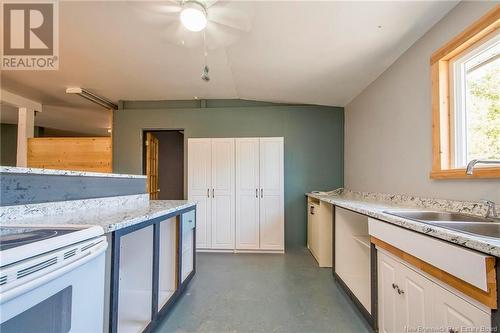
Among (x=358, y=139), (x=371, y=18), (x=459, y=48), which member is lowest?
(x=358, y=139)

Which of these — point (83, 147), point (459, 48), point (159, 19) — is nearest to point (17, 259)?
point (159, 19)

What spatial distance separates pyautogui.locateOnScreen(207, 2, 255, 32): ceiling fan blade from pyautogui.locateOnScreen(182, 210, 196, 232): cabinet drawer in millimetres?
1907

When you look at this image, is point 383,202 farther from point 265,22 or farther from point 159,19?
point 159,19

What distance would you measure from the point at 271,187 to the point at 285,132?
1.14 metres

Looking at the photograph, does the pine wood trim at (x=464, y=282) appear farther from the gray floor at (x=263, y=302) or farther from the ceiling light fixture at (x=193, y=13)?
the ceiling light fixture at (x=193, y=13)

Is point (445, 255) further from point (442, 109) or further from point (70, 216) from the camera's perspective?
point (70, 216)

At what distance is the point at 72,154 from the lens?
14.5 ft

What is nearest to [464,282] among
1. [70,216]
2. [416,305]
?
[416,305]

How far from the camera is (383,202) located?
8.81 feet

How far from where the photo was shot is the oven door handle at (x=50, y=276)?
0.66 metres

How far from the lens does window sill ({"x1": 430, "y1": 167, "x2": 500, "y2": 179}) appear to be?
4.75 feet

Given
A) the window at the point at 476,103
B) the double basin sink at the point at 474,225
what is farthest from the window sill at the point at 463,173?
the double basin sink at the point at 474,225

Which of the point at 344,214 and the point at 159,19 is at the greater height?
the point at 159,19

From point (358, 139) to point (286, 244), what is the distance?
7.17ft
